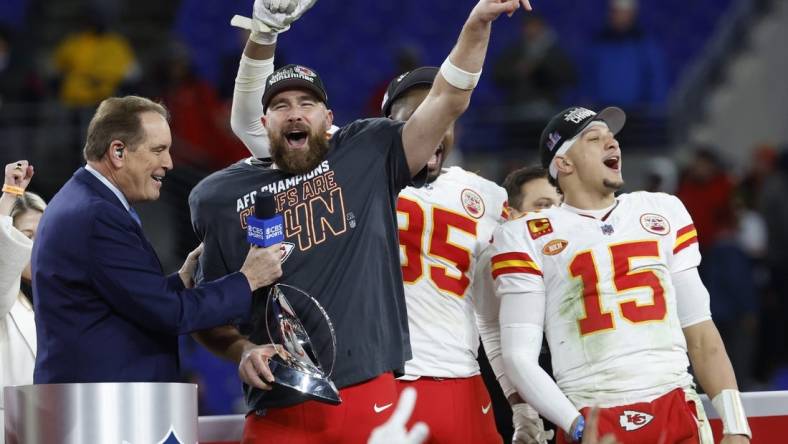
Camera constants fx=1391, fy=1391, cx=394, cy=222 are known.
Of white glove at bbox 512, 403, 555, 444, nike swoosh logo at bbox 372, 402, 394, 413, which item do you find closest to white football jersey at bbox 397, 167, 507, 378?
white glove at bbox 512, 403, 555, 444

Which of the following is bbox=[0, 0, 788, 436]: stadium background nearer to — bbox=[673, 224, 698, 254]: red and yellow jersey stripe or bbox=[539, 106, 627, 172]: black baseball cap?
bbox=[539, 106, 627, 172]: black baseball cap

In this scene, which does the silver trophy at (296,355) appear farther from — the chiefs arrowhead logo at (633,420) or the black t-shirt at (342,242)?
the chiefs arrowhead logo at (633,420)

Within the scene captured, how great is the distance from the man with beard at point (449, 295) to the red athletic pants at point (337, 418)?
1.60ft

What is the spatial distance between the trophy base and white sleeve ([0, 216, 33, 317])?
1.02 meters

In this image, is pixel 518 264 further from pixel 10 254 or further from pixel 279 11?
pixel 10 254

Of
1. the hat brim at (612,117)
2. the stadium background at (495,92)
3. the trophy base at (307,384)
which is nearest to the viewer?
the trophy base at (307,384)

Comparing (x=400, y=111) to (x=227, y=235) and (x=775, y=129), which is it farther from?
(x=775, y=129)

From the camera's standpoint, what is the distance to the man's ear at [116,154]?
4219 millimetres

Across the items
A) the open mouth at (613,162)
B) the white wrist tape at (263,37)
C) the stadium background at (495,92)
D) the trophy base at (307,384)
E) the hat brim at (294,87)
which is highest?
the stadium background at (495,92)

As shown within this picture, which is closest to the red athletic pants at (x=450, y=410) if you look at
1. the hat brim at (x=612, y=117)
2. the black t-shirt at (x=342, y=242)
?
the black t-shirt at (x=342, y=242)

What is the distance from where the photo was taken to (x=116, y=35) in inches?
491

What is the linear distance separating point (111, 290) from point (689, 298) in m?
1.95

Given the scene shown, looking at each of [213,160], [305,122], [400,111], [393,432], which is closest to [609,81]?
[213,160]

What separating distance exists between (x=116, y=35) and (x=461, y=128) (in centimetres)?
326
